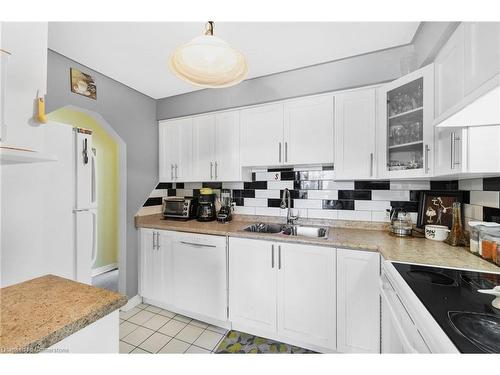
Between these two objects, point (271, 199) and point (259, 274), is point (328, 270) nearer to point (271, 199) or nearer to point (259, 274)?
point (259, 274)

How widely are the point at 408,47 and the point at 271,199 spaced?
177cm

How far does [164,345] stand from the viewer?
1847 mm

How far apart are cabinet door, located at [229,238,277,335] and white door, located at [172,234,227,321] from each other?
0.33 ft

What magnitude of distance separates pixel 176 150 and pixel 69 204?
136 centimetres

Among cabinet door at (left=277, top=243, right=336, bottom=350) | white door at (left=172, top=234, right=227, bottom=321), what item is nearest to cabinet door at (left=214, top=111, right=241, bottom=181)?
white door at (left=172, top=234, right=227, bottom=321)

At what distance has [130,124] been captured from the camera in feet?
8.06

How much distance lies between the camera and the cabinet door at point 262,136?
2.17m

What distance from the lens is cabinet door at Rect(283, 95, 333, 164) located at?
199 cm

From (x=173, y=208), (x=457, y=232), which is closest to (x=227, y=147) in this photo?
(x=173, y=208)

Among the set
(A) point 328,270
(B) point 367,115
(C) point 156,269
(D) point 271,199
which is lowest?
(C) point 156,269

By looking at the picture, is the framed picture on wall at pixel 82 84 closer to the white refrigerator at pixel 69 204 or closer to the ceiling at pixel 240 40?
Answer: the ceiling at pixel 240 40

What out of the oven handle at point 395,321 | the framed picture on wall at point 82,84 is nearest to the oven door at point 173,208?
the framed picture on wall at point 82,84

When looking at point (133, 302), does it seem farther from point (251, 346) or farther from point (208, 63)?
point (208, 63)
